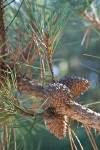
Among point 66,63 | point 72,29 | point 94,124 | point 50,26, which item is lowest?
point 94,124

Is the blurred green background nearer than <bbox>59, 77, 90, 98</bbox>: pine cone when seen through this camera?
No

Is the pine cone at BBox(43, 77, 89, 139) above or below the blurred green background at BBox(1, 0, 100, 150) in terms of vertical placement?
below

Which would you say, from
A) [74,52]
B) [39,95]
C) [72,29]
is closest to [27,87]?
[39,95]

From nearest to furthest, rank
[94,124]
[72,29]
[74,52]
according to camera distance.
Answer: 1. [94,124]
2. [72,29]
3. [74,52]

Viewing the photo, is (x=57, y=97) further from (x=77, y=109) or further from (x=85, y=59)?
(x=85, y=59)

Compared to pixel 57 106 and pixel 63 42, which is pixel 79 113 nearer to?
pixel 57 106

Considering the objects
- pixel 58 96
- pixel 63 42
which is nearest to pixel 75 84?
pixel 58 96
